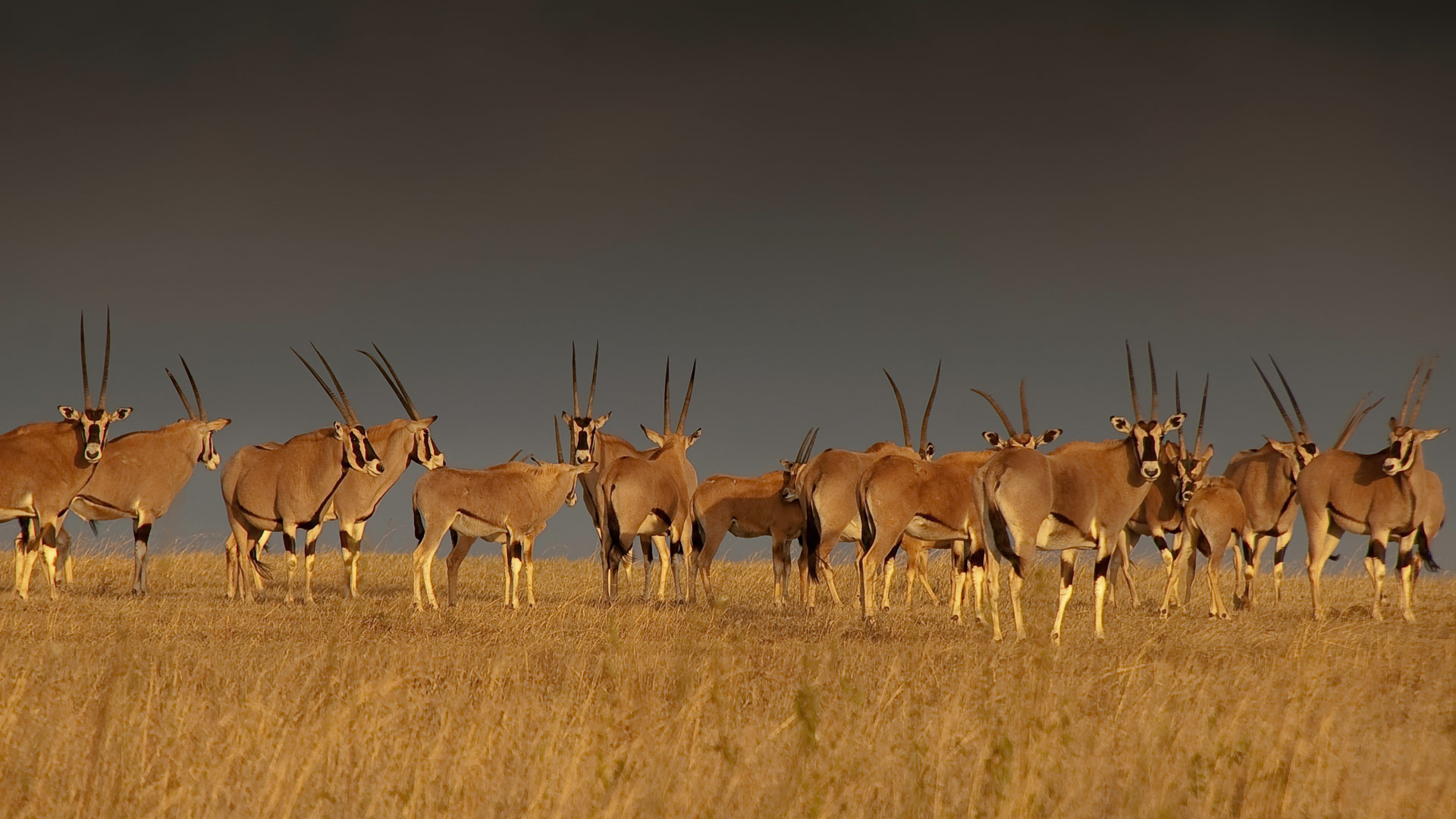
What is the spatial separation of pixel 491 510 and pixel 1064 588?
8.00 metres

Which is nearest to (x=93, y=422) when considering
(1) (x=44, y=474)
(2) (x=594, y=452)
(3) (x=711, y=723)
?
(1) (x=44, y=474)

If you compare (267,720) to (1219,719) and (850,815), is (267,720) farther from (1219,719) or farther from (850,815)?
(1219,719)

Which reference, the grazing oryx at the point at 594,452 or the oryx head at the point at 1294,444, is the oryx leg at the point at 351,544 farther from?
the oryx head at the point at 1294,444

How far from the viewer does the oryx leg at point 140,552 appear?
1745 centimetres

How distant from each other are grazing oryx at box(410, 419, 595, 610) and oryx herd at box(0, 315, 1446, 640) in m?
0.03

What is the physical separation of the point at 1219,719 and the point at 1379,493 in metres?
10.4

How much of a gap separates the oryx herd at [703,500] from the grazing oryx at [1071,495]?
0.18 ft

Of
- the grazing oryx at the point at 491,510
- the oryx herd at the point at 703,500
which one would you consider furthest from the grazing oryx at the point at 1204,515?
the grazing oryx at the point at 491,510

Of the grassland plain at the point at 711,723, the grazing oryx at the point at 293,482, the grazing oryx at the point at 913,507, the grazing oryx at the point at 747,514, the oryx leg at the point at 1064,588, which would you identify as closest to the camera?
the grassland plain at the point at 711,723

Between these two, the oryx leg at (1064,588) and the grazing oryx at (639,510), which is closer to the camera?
the oryx leg at (1064,588)

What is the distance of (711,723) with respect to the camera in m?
7.73

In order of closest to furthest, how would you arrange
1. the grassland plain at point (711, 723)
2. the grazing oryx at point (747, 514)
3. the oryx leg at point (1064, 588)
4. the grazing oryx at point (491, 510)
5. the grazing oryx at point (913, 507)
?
the grassland plain at point (711, 723)
the oryx leg at point (1064, 588)
the grazing oryx at point (913, 507)
the grazing oryx at point (491, 510)
the grazing oryx at point (747, 514)

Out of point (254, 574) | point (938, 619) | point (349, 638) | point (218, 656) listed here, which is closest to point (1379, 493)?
point (938, 619)

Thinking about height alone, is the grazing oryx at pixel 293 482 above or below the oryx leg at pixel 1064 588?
above
